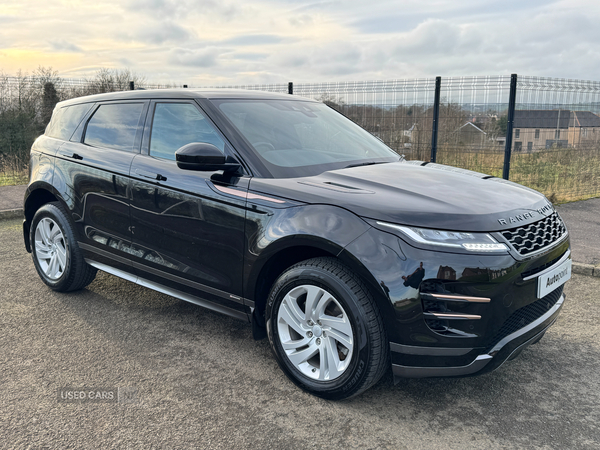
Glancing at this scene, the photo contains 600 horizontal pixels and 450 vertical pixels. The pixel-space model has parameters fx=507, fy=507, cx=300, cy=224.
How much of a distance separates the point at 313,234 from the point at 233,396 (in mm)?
1090

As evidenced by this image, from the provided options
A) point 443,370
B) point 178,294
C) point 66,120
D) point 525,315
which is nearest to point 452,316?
point 443,370

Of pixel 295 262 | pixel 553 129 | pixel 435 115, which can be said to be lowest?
pixel 295 262

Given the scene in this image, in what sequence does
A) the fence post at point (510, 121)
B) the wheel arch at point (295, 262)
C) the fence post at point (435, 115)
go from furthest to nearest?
the fence post at point (435, 115) → the fence post at point (510, 121) → the wheel arch at point (295, 262)

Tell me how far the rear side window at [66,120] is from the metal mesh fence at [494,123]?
4.04 meters

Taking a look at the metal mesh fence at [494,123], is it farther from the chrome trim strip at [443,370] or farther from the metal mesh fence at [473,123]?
the chrome trim strip at [443,370]

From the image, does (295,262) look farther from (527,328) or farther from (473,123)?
(473,123)

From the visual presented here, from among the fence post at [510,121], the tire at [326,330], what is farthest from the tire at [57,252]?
the fence post at [510,121]

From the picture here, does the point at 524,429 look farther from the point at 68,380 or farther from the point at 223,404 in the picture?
the point at 68,380

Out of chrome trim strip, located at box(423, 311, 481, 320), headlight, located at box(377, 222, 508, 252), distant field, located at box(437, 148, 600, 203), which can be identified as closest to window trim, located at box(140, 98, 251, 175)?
headlight, located at box(377, 222, 508, 252)

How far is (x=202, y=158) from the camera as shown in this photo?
3.12 m

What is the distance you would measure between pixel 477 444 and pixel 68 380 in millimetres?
2414

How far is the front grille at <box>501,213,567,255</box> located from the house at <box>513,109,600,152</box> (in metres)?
6.33

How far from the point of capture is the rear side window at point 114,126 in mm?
4043

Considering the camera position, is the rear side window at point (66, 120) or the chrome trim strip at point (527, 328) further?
the rear side window at point (66, 120)
